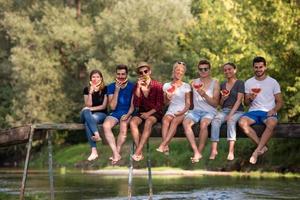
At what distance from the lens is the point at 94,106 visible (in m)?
16.3

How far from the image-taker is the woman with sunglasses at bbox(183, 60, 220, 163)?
1532 cm

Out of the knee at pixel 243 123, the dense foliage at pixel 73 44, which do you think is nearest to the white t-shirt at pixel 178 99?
the knee at pixel 243 123

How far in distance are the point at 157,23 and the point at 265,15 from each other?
64.5ft

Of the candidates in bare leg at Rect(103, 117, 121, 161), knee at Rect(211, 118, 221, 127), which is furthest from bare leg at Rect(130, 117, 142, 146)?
knee at Rect(211, 118, 221, 127)

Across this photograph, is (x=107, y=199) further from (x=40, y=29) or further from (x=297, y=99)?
(x=40, y=29)

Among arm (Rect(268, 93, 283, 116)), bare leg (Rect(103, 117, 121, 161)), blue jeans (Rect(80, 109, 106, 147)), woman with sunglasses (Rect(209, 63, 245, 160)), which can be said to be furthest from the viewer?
blue jeans (Rect(80, 109, 106, 147))

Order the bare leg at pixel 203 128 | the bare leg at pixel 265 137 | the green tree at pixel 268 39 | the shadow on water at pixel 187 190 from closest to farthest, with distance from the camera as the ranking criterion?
the bare leg at pixel 265 137 < the bare leg at pixel 203 128 < the shadow on water at pixel 187 190 < the green tree at pixel 268 39

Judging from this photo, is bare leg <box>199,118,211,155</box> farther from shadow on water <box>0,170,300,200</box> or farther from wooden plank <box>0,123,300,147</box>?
shadow on water <box>0,170,300,200</box>

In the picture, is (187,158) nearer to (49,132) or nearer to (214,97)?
(49,132)

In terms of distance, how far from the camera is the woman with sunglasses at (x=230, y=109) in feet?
49.7

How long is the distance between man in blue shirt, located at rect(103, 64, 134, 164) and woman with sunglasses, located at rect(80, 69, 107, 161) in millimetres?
221

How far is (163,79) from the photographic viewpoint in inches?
1991

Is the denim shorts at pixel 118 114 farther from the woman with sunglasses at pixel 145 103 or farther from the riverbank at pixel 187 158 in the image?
the riverbank at pixel 187 158

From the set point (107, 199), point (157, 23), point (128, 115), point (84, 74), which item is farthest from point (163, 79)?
point (128, 115)
